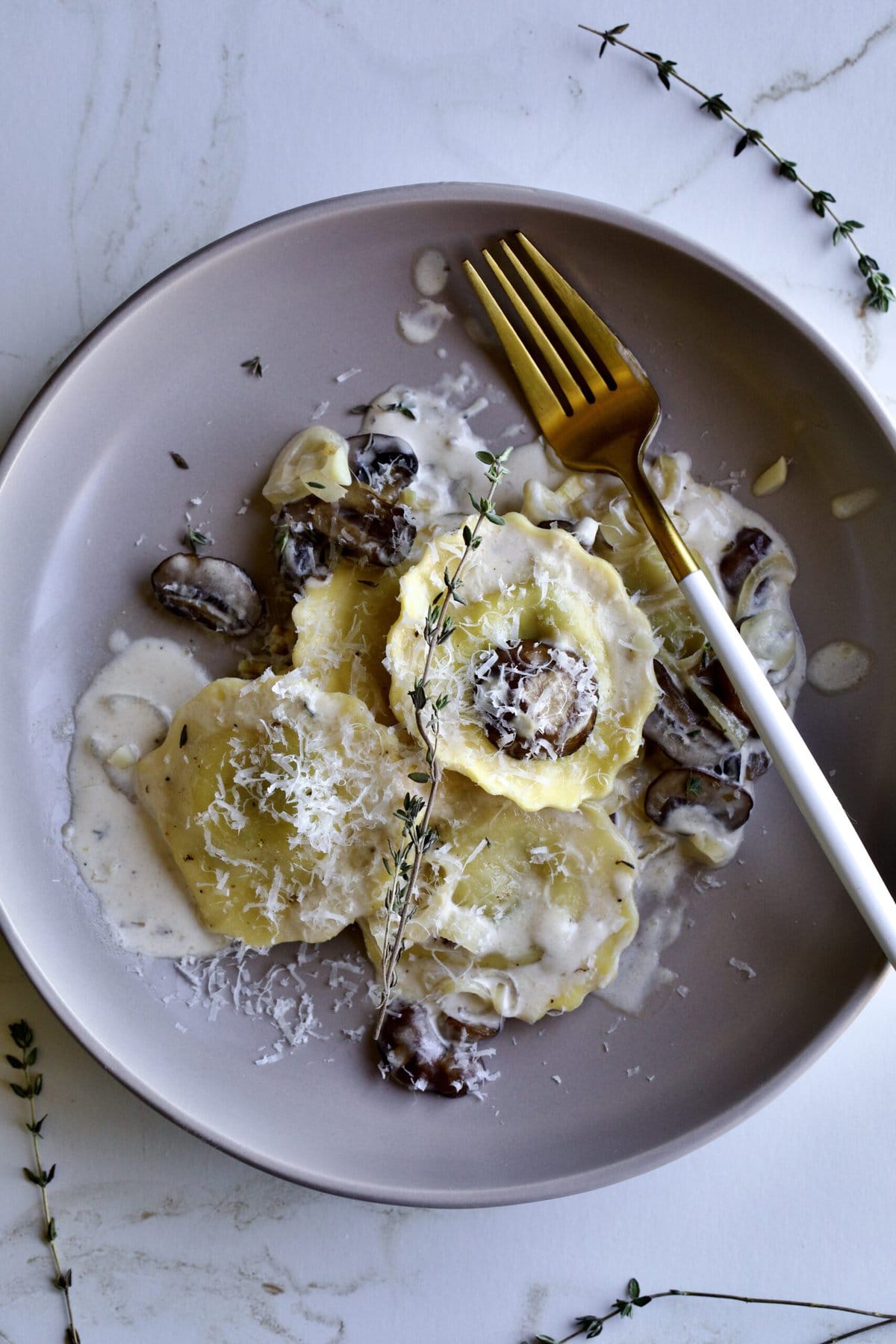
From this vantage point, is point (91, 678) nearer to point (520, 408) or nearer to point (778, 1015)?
point (520, 408)

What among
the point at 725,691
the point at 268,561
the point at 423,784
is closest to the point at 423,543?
the point at 268,561

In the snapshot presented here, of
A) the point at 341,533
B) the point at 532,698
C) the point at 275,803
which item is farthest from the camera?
the point at 341,533

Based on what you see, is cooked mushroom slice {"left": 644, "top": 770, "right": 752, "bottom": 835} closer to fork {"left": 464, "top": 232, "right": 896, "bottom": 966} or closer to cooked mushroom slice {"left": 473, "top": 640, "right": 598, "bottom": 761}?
fork {"left": 464, "top": 232, "right": 896, "bottom": 966}

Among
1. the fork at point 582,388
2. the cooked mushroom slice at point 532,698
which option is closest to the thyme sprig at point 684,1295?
the fork at point 582,388

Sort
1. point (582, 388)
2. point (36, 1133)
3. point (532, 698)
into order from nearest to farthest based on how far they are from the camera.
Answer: point (532, 698), point (582, 388), point (36, 1133)

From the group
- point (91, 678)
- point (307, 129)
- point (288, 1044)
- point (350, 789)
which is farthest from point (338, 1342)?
point (307, 129)

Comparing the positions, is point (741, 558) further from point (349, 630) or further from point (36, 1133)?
point (36, 1133)
